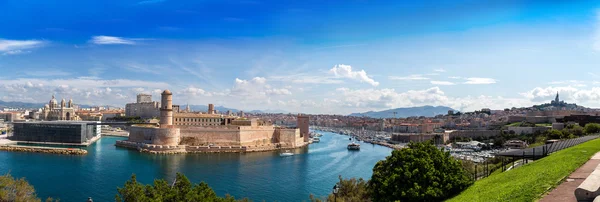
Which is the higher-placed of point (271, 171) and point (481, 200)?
point (481, 200)

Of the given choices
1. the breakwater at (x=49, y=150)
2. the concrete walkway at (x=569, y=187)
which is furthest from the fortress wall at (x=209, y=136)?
the concrete walkway at (x=569, y=187)

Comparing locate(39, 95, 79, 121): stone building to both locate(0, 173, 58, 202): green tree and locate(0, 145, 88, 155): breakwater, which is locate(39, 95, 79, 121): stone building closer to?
locate(0, 145, 88, 155): breakwater

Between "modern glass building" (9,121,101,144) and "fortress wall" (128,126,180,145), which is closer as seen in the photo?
"fortress wall" (128,126,180,145)

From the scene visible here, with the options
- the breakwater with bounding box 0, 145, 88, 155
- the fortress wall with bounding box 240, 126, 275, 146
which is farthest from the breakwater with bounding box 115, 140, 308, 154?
the breakwater with bounding box 0, 145, 88, 155

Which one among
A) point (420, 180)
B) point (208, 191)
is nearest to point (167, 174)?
point (208, 191)

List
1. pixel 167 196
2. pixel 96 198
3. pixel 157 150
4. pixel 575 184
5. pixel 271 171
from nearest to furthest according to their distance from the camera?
pixel 575 184 → pixel 167 196 → pixel 96 198 → pixel 271 171 → pixel 157 150

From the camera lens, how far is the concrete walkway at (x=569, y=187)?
14.9 ft

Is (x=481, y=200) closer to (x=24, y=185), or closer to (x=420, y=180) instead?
(x=420, y=180)

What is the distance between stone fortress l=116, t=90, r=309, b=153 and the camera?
30.8m

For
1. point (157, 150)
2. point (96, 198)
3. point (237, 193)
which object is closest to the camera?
point (96, 198)

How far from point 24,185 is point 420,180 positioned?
756 cm

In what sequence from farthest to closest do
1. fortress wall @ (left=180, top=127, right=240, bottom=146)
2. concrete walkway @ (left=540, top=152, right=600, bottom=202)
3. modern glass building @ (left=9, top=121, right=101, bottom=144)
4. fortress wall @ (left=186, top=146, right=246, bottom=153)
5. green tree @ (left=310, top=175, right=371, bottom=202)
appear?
modern glass building @ (left=9, top=121, right=101, bottom=144) → fortress wall @ (left=180, top=127, right=240, bottom=146) → fortress wall @ (left=186, top=146, right=246, bottom=153) → green tree @ (left=310, top=175, right=371, bottom=202) → concrete walkway @ (left=540, top=152, right=600, bottom=202)

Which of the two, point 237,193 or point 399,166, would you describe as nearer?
point 399,166

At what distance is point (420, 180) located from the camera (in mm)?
Result: 7910
